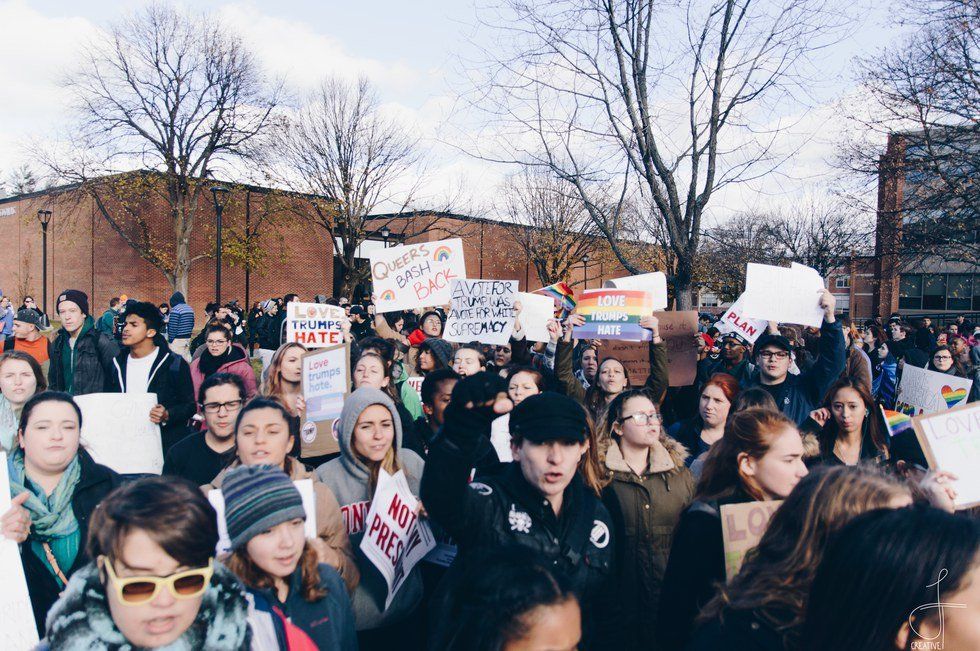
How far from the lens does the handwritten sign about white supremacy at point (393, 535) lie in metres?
3.20

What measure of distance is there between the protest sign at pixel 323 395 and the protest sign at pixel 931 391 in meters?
5.14

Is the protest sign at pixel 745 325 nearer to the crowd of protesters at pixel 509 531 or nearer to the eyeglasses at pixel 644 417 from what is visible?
the crowd of protesters at pixel 509 531

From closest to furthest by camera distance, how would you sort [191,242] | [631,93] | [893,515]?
1. [893,515]
2. [631,93]
3. [191,242]

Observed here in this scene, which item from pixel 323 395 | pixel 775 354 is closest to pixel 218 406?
pixel 323 395

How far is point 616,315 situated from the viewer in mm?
6680

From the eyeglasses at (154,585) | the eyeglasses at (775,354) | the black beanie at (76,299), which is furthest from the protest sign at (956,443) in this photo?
the black beanie at (76,299)

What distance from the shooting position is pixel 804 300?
6246 mm

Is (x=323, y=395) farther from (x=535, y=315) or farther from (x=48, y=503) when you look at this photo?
(x=535, y=315)

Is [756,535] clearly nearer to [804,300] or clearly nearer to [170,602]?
[170,602]

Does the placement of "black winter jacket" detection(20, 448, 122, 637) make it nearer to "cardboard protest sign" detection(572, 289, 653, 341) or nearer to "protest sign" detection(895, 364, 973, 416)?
"cardboard protest sign" detection(572, 289, 653, 341)

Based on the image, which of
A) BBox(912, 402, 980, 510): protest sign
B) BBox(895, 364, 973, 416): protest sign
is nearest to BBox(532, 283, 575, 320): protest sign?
BBox(895, 364, 973, 416): protest sign

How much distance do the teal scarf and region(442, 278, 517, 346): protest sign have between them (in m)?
4.80

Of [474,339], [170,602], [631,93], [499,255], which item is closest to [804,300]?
[474,339]

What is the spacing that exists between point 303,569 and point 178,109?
33.9 metres
